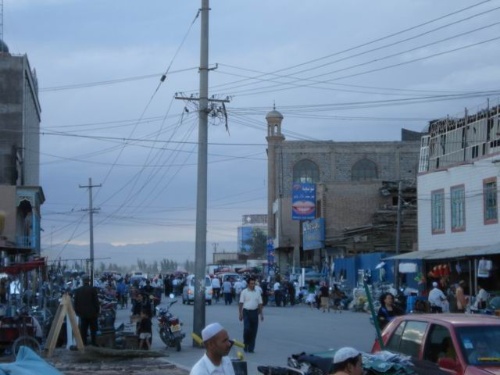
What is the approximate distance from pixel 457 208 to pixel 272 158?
127 feet

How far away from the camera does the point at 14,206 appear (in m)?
53.9

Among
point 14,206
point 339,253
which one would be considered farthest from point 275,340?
point 339,253

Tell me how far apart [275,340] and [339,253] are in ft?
116

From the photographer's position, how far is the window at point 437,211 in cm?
4334

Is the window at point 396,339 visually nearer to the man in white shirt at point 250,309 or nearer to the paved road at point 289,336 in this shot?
the paved road at point 289,336

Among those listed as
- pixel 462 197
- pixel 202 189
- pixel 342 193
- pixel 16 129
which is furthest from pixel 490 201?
pixel 16 129

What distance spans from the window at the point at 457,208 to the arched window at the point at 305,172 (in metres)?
39.3

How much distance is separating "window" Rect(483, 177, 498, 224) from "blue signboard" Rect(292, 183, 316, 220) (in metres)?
24.5

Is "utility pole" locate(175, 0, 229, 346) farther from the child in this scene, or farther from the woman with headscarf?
the woman with headscarf

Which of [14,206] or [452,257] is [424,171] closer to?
[452,257]

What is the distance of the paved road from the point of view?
2068 cm

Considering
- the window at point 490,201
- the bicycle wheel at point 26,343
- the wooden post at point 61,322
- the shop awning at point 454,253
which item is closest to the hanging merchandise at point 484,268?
the shop awning at point 454,253

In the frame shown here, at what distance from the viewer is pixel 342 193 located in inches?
2530

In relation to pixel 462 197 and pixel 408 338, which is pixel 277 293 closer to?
pixel 462 197
